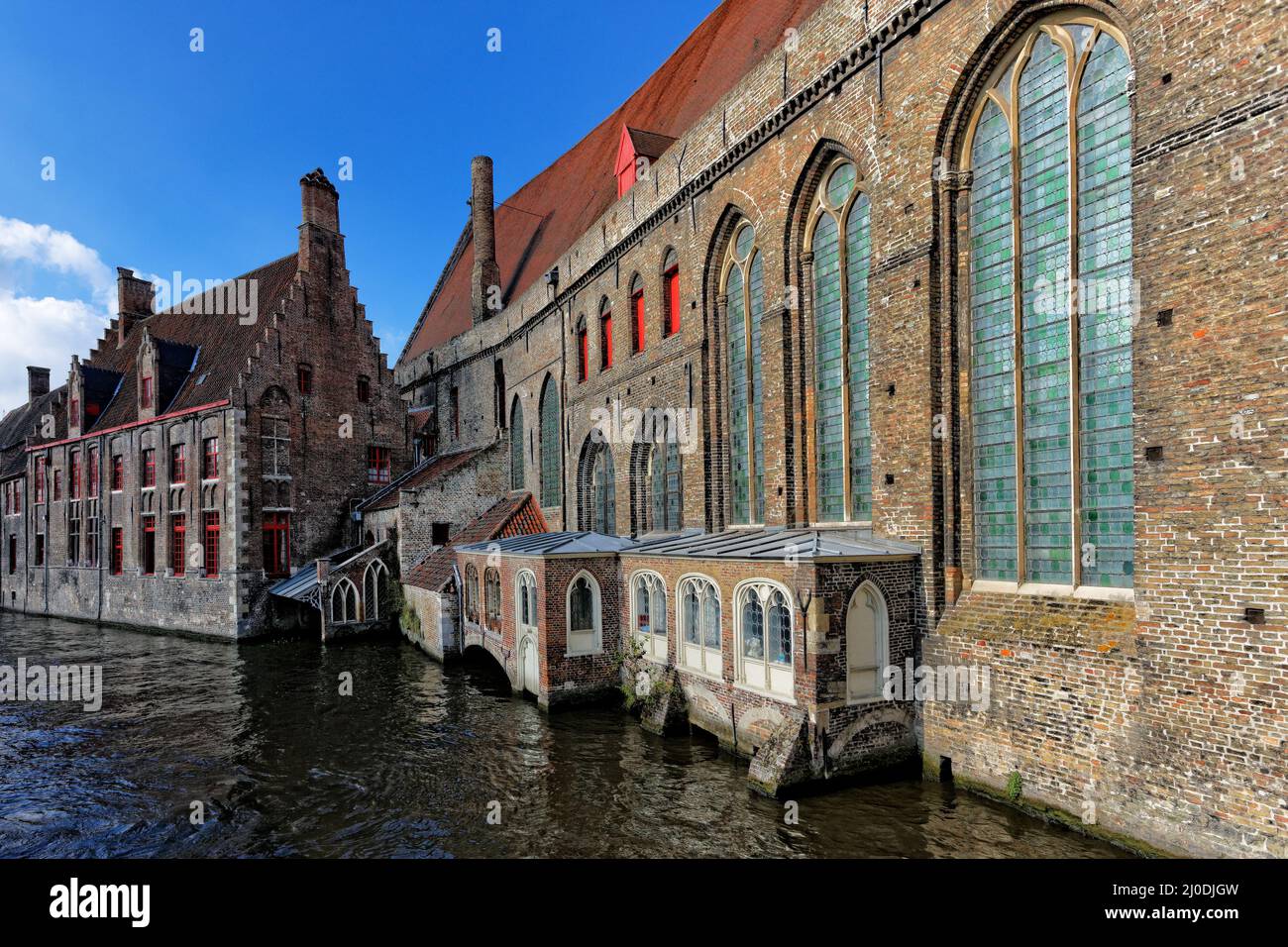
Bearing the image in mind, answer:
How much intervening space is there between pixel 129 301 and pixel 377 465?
58.1 feet

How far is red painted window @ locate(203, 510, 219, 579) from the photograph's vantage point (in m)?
24.0

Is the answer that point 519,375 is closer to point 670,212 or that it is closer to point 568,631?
point 670,212

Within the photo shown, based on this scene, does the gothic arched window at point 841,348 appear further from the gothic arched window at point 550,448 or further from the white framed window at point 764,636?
the gothic arched window at point 550,448

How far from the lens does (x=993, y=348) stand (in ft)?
29.2

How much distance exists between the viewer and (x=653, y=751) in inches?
420

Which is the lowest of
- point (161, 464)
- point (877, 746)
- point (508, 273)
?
point (877, 746)

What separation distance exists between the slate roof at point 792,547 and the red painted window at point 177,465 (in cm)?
2024

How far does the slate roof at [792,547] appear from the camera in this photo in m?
9.11

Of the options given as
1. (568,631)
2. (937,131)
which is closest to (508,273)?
(568,631)

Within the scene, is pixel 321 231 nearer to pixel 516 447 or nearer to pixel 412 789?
pixel 516 447

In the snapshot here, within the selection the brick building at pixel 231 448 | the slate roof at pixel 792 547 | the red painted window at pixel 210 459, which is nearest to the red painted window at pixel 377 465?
the brick building at pixel 231 448

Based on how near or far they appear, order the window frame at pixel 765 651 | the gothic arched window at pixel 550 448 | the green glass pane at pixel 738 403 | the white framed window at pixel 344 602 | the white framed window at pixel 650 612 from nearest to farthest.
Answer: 1. the window frame at pixel 765 651
2. the white framed window at pixel 650 612
3. the green glass pane at pixel 738 403
4. the white framed window at pixel 344 602
5. the gothic arched window at pixel 550 448

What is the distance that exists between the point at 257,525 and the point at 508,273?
13054mm

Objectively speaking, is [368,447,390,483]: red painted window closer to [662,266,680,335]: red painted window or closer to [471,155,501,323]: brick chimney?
[471,155,501,323]: brick chimney
